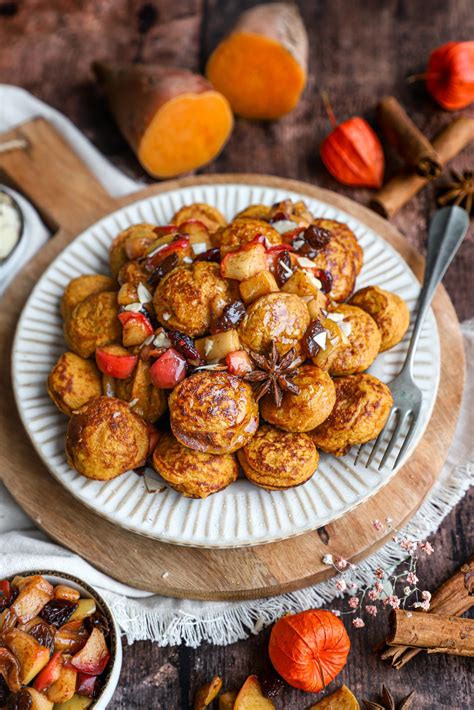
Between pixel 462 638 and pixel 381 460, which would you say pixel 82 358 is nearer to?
pixel 381 460

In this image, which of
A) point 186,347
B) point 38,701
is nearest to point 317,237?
point 186,347

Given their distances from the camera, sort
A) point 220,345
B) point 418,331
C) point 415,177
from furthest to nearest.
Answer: point 415,177, point 418,331, point 220,345

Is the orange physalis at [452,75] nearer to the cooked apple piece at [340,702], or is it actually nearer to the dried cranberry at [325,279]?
the dried cranberry at [325,279]

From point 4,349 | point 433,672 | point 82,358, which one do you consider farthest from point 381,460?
point 4,349

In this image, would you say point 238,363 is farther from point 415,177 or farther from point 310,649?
point 415,177

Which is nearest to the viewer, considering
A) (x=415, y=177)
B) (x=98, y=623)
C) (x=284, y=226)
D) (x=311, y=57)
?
(x=98, y=623)

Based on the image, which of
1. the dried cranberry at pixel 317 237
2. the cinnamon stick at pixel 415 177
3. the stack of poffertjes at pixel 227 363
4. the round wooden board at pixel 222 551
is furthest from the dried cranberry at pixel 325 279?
the cinnamon stick at pixel 415 177

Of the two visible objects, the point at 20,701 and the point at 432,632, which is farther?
the point at 432,632
